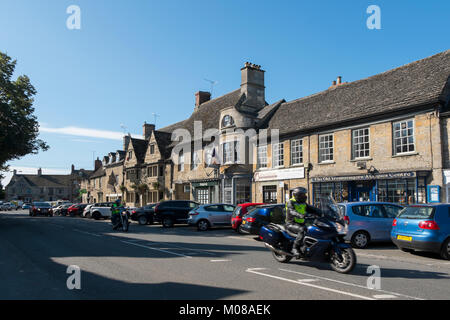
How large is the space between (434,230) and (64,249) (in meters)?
10.5

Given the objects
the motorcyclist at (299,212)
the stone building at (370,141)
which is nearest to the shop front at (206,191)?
the stone building at (370,141)

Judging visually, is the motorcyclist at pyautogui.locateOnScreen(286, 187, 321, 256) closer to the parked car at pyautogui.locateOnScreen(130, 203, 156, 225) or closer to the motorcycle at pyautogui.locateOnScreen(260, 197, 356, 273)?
the motorcycle at pyautogui.locateOnScreen(260, 197, 356, 273)

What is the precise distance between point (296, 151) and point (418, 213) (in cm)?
1329

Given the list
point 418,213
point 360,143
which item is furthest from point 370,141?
point 418,213

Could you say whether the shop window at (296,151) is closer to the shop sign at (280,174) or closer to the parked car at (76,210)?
the shop sign at (280,174)

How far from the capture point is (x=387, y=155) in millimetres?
18562

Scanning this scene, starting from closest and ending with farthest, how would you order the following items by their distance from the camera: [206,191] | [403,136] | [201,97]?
[403,136]
[206,191]
[201,97]

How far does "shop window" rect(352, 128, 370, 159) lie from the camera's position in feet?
65.0

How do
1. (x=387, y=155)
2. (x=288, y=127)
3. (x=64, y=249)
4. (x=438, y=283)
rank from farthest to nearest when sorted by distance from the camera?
(x=288, y=127) → (x=387, y=155) → (x=64, y=249) → (x=438, y=283)

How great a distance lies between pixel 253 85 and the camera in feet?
100

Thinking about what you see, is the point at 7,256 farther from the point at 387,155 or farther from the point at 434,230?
the point at 387,155

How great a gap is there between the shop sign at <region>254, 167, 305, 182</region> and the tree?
1542cm

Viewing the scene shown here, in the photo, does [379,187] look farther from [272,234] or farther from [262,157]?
[272,234]
